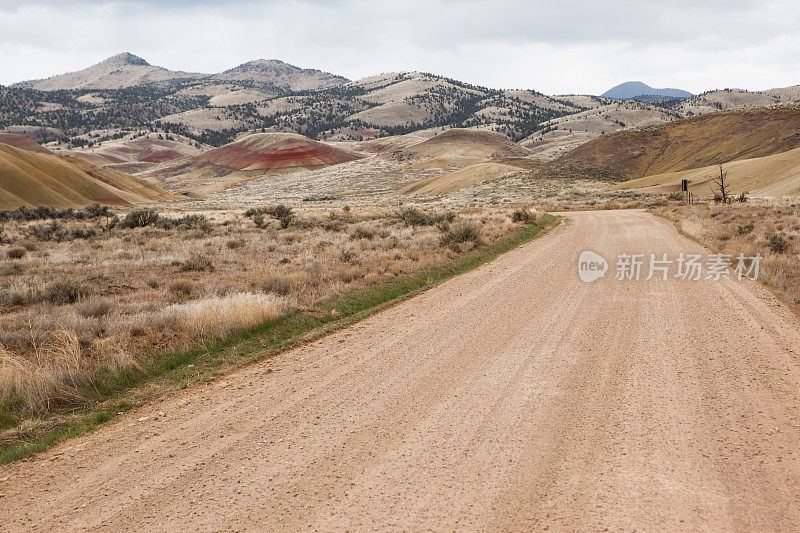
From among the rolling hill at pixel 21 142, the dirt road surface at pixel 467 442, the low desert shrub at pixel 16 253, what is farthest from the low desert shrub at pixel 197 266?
the rolling hill at pixel 21 142

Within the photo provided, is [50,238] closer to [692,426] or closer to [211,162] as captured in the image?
[692,426]

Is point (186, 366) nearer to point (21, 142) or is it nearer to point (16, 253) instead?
point (16, 253)

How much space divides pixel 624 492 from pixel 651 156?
9682 centimetres

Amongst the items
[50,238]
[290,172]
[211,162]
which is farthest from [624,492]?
[211,162]

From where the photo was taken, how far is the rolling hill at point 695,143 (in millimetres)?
76938

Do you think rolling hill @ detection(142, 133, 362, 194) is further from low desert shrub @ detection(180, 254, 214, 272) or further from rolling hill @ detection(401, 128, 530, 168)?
low desert shrub @ detection(180, 254, 214, 272)

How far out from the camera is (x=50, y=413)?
632 cm

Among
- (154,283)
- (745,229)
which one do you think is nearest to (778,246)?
(745,229)

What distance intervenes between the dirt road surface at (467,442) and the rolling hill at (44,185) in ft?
202

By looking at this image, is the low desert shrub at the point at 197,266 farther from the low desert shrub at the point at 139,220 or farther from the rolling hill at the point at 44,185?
the rolling hill at the point at 44,185

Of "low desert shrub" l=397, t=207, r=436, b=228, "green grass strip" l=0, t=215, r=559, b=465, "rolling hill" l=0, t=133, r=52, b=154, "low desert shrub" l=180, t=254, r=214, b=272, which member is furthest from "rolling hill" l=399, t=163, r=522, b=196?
"rolling hill" l=0, t=133, r=52, b=154

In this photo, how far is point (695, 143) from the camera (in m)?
84.1

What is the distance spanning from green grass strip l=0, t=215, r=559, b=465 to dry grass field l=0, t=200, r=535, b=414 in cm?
26

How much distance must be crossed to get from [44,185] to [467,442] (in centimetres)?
7335
